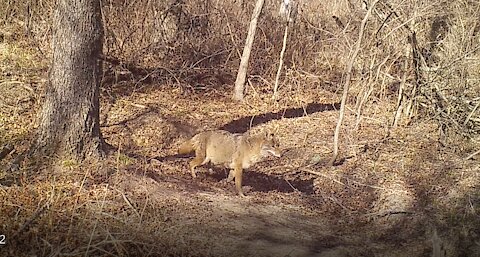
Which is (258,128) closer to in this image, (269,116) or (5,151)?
(269,116)

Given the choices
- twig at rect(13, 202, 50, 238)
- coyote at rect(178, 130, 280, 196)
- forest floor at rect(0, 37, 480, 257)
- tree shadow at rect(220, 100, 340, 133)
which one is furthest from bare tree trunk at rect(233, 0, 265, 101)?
twig at rect(13, 202, 50, 238)

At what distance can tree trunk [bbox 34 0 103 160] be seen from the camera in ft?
24.4

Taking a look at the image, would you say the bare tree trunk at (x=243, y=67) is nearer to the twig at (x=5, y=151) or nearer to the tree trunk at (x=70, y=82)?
the tree trunk at (x=70, y=82)

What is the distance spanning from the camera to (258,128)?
39.2 ft

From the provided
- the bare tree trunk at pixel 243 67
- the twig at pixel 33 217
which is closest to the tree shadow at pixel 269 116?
the bare tree trunk at pixel 243 67

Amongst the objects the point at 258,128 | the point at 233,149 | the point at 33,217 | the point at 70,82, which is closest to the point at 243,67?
the point at 258,128

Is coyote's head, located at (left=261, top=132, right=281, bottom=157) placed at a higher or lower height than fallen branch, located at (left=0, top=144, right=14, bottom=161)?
higher

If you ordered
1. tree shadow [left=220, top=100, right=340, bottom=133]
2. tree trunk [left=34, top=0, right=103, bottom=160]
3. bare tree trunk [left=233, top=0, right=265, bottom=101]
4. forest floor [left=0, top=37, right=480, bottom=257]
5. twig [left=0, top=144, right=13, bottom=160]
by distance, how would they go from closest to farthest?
forest floor [left=0, top=37, right=480, bottom=257] < tree trunk [left=34, top=0, right=103, bottom=160] < twig [left=0, top=144, right=13, bottom=160] < tree shadow [left=220, top=100, right=340, bottom=133] < bare tree trunk [left=233, top=0, right=265, bottom=101]

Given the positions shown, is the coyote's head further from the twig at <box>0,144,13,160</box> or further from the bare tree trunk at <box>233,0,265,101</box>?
the bare tree trunk at <box>233,0,265,101</box>

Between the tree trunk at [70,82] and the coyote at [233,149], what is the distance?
6.14ft

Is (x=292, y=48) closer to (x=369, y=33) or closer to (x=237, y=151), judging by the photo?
(x=369, y=33)

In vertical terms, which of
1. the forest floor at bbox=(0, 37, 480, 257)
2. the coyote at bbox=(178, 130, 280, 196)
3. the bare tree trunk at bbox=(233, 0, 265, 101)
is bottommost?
the forest floor at bbox=(0, 37, 480, 257)

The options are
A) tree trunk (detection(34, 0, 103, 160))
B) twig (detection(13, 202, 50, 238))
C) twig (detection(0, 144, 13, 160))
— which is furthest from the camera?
twig (detection(0, 144, 13, 160))

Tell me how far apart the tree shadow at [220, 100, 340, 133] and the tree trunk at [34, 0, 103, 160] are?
456 cm
